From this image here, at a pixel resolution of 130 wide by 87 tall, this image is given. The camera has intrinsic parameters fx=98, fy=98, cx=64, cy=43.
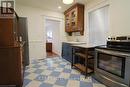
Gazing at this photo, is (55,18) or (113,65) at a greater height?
(55,18)

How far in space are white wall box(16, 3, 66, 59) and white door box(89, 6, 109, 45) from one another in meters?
2.22

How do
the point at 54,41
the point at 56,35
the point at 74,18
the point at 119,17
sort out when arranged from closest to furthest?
the point at 119,17
the point at 74,18
the point at 56,35
the point at 54,41

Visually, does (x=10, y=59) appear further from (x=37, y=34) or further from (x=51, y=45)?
(x=51, y=45)

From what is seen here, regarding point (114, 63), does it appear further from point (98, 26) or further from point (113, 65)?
point (98, 26)

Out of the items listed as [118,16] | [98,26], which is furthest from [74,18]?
[118,16]

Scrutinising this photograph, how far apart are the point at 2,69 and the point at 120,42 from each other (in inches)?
99.5

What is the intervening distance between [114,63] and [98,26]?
1669 millimetres

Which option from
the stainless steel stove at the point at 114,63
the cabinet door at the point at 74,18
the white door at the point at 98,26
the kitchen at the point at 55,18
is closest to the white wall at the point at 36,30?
the kitchen at the point at 55,18

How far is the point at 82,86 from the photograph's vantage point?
2.20m

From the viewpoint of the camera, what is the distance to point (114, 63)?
205 cm

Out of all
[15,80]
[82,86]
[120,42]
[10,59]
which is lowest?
[82,86]

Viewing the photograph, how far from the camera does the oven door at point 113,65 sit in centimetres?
178

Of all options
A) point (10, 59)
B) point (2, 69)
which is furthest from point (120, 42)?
point (2, 69)

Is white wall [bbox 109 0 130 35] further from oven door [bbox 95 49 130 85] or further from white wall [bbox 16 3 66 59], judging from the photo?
white wall [bbox 16 3 66 59]
